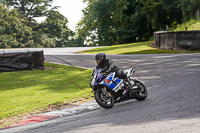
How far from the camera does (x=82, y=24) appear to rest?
7788 centimetres

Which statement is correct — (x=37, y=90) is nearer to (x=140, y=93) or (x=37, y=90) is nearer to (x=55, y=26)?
(x=140, y=93)

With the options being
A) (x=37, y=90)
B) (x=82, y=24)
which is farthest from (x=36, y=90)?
(x=82, y=24)

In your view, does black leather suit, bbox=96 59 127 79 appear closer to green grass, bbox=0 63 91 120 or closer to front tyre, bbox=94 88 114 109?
front tyre, bbox=94 88 114 109

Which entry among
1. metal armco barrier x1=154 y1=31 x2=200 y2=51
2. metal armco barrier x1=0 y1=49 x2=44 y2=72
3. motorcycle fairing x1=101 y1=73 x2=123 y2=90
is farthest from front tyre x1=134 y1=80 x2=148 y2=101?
metal armco barrier x1=154 y1=31 x2=200 y2=51

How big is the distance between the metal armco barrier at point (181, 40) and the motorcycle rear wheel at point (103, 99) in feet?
60.0

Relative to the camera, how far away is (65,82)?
46.9 ft

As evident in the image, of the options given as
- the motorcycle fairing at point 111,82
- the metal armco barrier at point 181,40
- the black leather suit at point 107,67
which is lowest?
the motorcycle fairing at point 111,82

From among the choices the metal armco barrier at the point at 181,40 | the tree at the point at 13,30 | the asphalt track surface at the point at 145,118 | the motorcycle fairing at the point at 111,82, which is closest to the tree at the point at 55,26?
the tree at the point at 13,30

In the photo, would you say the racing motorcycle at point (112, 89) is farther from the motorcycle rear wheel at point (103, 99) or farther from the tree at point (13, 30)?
the tree at point (13, 30)

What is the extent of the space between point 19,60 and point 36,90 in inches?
283

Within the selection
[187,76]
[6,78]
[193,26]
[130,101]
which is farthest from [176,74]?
[193,26]

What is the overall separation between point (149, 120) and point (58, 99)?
190 inches

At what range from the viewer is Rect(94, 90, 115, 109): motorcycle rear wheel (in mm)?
8309

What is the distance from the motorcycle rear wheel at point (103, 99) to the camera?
8309mm
